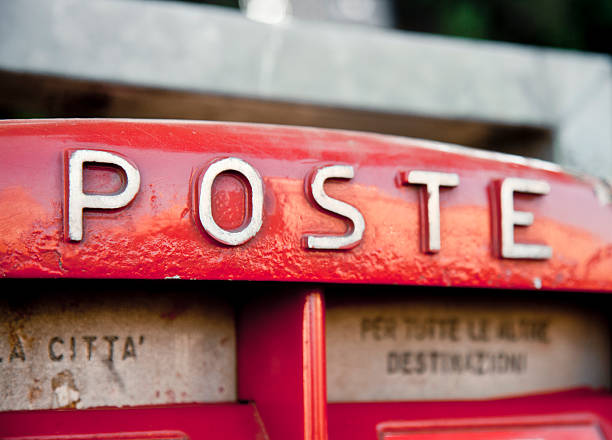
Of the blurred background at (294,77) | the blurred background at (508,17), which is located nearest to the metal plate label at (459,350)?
the blurred background at (294,77)

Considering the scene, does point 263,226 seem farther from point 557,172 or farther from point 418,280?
point 557,172

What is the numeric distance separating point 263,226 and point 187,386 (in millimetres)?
381

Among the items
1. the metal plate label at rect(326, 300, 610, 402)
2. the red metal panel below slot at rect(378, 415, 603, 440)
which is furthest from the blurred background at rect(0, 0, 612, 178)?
the red metal panel below slot at rect(378, 415, 603, 440)

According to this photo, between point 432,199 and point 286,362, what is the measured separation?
1.23 ft

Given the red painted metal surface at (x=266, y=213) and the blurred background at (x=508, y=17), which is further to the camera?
the blurred background at (x=508, y=17)

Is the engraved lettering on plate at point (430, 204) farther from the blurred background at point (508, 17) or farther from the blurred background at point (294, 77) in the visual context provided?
the blurred background at point (508, 17)

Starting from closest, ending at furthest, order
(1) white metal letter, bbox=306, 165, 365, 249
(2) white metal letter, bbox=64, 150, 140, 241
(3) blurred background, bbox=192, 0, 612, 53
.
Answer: (2) white metal letter, bbox=64, 150, 140, 241 < (1) white metal letter, bbox=306, 165, 365, 249 < (3) blurred background, bbox=192, 0, 612, 53

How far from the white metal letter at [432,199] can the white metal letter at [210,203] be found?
0.28 metres

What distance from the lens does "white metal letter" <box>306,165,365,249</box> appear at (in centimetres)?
105

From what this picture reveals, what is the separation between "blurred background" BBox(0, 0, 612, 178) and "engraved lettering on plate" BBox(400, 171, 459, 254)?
1.00 m

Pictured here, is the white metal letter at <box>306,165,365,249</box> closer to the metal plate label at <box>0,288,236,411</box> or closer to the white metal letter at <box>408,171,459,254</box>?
the white metal letter at <box>408,171,459,254</box>

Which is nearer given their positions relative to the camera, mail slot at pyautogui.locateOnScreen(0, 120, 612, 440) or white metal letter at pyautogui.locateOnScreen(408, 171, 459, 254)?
mail slot at pyautogui.locateOnScreen(0, 120, 612, 440)

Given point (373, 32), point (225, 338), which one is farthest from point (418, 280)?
point (373, 32)

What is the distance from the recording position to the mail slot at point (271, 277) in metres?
0.98
